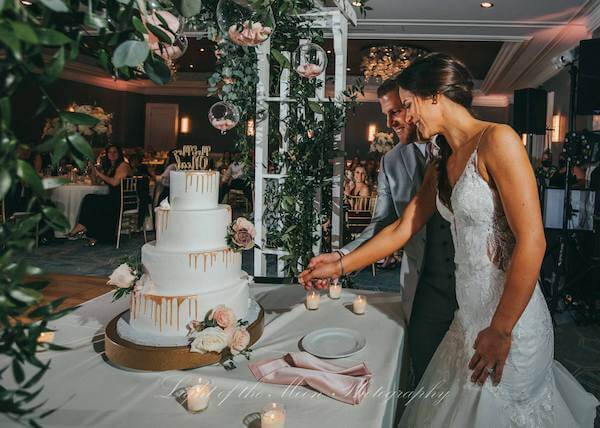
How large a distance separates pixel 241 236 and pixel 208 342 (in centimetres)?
36

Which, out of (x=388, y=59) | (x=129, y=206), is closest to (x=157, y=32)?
(x=129, y=206)

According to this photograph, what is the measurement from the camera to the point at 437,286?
6.79ft

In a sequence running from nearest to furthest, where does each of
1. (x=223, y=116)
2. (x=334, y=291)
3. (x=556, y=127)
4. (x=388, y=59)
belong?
(x=334, y=291)
(x=223, y=116)
(x=388, y=59)
(x=556, y=127)

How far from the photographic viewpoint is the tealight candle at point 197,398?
40.4 inches

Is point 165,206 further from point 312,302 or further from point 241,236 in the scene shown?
point 312,302

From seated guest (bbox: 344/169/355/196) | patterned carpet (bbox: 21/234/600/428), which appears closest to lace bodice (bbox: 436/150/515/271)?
patterned carpet (bbox: 21/234/600/428)

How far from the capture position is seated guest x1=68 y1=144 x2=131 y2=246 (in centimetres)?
697

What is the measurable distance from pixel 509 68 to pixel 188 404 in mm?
10177

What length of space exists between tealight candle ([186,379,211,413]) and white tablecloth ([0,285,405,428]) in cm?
1

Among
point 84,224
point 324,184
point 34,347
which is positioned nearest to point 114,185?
point 84,224

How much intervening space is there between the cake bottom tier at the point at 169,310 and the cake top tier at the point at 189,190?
0.90 ft

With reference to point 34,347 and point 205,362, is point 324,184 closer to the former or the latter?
point 205,362

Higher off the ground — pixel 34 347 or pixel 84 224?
pixel 34 347

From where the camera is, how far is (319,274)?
1.80 m
